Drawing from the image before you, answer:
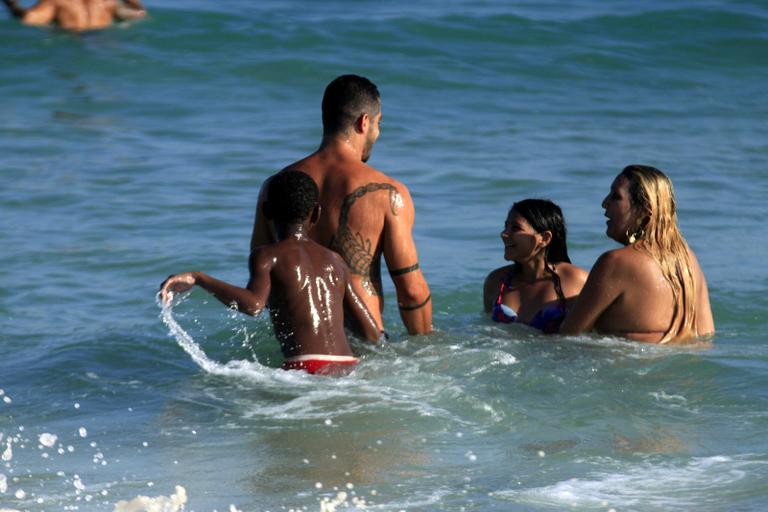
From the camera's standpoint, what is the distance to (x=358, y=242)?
644 centimetres

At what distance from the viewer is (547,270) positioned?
709 centimetres

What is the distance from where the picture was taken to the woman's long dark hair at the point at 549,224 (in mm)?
6984

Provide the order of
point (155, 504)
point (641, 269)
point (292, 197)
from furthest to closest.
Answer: point (641, 269), point (292, 197), point (155, 504)

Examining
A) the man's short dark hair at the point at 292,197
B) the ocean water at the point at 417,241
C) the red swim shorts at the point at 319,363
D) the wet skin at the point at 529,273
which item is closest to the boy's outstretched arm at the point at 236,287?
the man's short dark hair at the point at 292,197

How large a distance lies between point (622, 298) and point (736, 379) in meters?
0.67

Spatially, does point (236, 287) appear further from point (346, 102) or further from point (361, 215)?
point (346, 102)

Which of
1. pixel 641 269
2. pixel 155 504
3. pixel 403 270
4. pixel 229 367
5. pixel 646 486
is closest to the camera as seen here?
pixel 155 504

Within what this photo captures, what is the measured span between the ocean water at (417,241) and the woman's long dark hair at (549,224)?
13.9 inches

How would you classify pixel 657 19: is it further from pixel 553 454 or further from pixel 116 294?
pixel 553 454

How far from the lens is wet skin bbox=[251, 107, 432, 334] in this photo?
640 cm

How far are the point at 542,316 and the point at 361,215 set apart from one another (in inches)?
46.8

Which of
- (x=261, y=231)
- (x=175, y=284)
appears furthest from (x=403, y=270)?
(x=175, y=284)

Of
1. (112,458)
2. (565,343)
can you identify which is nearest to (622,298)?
(565,343)

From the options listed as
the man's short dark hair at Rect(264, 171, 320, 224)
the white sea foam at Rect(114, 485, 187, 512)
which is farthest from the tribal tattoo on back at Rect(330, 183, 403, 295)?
the white sea foam at Rect(114, 485, 187, 512)
